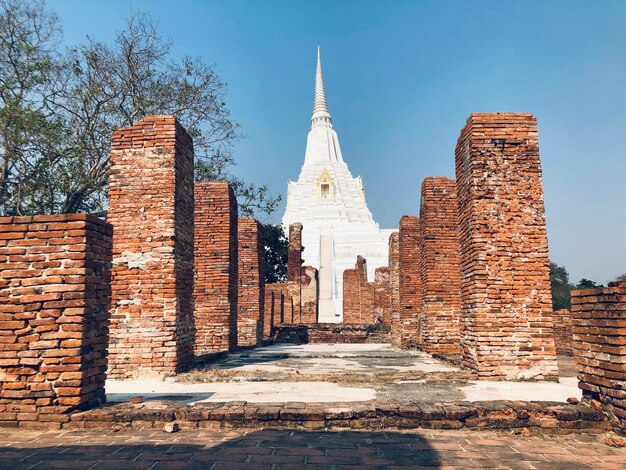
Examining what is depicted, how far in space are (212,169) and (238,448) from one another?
14.0 meters

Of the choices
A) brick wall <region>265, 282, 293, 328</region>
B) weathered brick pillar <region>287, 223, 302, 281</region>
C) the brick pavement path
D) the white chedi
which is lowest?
the brick pavement path

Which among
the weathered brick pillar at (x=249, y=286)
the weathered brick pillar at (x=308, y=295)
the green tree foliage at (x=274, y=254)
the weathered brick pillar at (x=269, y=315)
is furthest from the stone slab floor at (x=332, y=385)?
the green tree foliage at (x=274, y=254)

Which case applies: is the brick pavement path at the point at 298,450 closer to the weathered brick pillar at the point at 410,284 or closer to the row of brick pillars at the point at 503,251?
the row of brick pillars at the point at 503,251

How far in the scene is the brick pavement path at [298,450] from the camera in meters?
3.31

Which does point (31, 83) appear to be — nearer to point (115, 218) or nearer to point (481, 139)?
point (115, 218)

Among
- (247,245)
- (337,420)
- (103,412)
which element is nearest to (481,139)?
(337,420)

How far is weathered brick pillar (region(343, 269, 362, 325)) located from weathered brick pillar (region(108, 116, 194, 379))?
678 inches

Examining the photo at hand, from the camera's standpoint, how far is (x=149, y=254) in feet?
23.6

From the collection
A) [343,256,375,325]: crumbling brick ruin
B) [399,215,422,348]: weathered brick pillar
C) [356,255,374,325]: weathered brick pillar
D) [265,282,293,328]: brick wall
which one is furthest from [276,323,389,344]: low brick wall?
[343,256,375,325]: crumbling brick ruin

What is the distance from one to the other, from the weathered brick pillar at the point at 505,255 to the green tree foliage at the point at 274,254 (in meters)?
23.9

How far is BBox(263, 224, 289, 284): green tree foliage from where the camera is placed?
30781mm

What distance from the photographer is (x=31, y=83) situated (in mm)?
13352

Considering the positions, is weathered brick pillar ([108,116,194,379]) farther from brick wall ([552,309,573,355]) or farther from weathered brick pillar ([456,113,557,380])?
brick wall ([552,309,573,355])

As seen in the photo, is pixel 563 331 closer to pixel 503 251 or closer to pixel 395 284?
pixel 395 284
